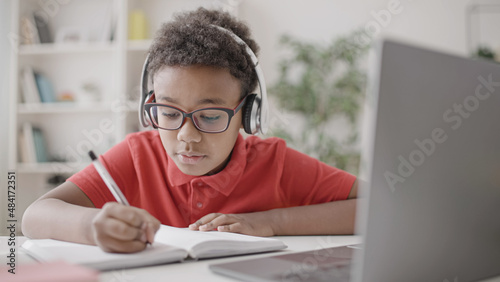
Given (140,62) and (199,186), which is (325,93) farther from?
(199,186)

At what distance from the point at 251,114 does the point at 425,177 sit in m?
0.73

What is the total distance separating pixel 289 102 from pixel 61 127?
191 cm

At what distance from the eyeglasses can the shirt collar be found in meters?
0.16

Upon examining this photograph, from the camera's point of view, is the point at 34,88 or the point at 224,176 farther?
the point at 34,88

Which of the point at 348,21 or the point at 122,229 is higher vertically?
the point at 348,21

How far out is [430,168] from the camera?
552 mm

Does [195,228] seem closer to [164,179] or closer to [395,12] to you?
[164,179]

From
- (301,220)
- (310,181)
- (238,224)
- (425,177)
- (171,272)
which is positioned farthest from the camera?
(310,181)

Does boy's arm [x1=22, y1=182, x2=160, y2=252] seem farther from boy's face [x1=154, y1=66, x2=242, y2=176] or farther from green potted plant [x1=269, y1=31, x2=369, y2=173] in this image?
green potted plant [x1=269, y1=31, x2=369, y2=173]

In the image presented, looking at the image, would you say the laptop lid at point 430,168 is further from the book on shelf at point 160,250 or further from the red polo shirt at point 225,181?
the red polo shirt at point 225,181

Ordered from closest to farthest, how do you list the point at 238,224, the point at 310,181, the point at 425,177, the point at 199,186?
the point at 425,177
the point at 238,224
the point at 199,186
the point at 310,181

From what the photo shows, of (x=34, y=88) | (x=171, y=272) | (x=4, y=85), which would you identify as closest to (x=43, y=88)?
(x=34, y=88)

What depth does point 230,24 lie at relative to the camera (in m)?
1.33

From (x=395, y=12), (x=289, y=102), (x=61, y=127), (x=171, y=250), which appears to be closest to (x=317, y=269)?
(x=171, y=250)
